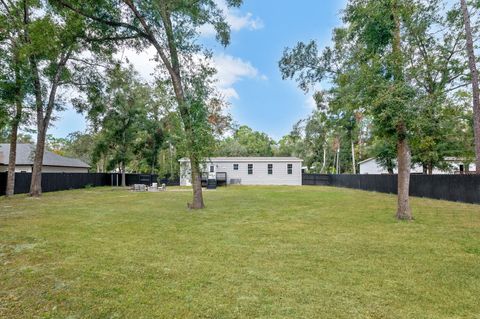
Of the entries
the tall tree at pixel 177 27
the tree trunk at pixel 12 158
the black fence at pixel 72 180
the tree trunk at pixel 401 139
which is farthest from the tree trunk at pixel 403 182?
the black fence at pixel 72 180

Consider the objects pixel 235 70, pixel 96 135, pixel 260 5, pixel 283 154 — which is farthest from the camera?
Answer: pixel 283 154

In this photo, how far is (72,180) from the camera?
19406mm

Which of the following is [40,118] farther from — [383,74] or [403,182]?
[403,182]

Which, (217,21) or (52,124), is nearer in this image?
(217,21)

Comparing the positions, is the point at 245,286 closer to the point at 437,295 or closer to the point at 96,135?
the point at 437,295

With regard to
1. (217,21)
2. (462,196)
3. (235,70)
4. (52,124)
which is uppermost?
(235,70)

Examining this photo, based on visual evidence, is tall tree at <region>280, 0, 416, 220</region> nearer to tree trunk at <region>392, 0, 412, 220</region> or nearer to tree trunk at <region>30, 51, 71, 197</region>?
tree trunk at <region>392, 0, 412, 220</region>

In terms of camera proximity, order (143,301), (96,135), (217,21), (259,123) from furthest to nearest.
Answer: (259,123) → (96,135) → (217,21) → (143,301)

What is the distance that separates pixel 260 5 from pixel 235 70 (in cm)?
751

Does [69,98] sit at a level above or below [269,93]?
below

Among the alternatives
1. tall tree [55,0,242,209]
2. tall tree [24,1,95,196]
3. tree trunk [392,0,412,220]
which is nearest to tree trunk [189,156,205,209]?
tall tree [55,0,242,209]

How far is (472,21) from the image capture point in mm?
9844

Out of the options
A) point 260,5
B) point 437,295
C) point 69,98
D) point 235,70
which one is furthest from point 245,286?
point 235,70

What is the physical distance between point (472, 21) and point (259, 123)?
34472 millimetres
